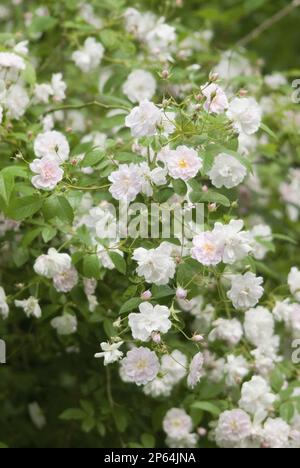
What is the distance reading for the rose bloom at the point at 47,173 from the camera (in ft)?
5.63

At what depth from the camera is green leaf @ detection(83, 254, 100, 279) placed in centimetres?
185

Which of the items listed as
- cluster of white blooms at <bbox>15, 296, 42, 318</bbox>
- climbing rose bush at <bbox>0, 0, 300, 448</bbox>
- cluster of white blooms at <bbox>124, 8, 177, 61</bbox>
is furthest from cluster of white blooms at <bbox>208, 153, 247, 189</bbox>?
cluster of white blooms at <bbox>124, 8, 177, 61</bbox>

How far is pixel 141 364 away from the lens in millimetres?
1680

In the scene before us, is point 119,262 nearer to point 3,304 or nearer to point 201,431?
point 3,304

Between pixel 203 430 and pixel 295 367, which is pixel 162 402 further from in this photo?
pixel 295 367

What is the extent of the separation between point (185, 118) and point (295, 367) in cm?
91

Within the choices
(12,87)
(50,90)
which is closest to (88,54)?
(50,90)

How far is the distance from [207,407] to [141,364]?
0.46 m

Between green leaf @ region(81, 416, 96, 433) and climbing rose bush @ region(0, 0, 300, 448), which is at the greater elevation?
climbing rose bush @ region(0, 0, 300, 448)

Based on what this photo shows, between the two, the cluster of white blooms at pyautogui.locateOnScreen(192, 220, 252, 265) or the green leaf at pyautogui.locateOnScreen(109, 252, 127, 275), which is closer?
the cluster of white blooms at pyautogui.locateOnScreen(192, 220, 252, 265)

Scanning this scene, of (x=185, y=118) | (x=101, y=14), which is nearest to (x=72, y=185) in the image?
(x=185, y=118)

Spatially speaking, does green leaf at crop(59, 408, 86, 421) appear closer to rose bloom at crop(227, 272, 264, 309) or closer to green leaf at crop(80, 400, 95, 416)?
green leaf at crop(80, 400, 95, 416)

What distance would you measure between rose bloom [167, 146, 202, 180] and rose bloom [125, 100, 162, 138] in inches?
3.0

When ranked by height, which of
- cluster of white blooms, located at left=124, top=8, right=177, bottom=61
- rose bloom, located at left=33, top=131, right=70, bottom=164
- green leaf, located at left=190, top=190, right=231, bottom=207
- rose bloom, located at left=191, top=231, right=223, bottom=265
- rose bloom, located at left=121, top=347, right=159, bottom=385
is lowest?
rose bloom, located at left=121, top=347, right=159, bottom=385
